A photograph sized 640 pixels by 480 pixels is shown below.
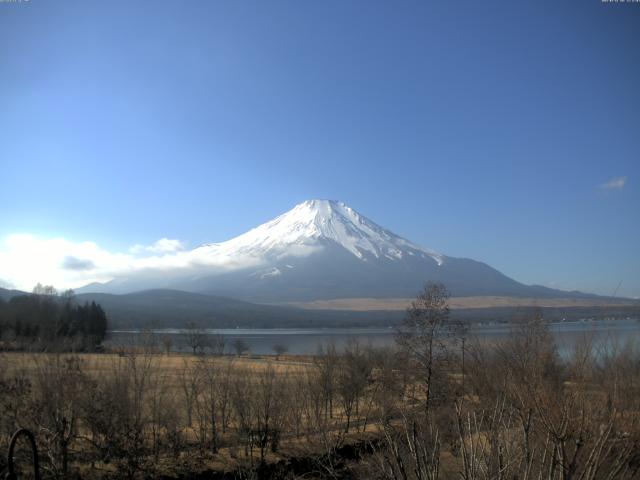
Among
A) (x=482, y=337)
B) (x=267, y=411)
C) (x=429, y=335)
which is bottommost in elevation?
(x=267, y=411)

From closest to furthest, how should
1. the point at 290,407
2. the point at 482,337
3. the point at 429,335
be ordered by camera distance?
1. the point at 290,407
2. the point at 429,335
3. the point at 482,337

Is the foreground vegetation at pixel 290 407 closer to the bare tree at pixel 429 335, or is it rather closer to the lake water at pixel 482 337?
the bare tree at pixel 429 335

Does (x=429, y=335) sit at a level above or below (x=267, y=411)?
above

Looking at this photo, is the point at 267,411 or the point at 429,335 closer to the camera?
the point at 267,411

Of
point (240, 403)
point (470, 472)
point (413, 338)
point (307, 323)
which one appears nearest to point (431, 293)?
point (413, 338)

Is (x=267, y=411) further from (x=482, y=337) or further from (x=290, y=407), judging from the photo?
(x=482, y=337)

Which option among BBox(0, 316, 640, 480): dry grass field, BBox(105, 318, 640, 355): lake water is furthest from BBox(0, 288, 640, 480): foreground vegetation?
BBox(105, 318, 640, 355): lake water

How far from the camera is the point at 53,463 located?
472 inches

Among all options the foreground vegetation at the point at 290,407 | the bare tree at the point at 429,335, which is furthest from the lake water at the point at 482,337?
the bare tree at the point at 429,335

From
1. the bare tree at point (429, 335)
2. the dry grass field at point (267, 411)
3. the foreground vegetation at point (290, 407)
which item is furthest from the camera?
the bare tree at point (429, 335)

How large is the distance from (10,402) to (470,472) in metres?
12.2

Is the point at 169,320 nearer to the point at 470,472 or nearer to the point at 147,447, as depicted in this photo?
the point at 147,447

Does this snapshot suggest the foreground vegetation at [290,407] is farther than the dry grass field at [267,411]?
No

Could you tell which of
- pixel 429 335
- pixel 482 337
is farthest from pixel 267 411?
pixel 482 337
